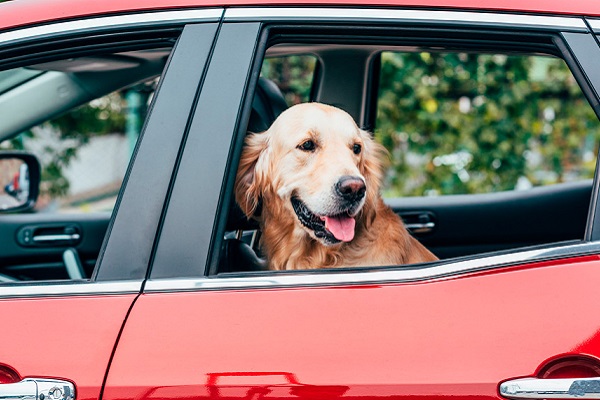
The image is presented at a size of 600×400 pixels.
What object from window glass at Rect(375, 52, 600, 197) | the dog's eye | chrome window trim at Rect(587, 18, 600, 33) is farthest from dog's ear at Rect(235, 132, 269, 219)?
window glass at Rect(375, 52, 600, 197)

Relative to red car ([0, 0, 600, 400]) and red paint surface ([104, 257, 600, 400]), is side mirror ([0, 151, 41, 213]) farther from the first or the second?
red paint surface ([104, 257, 600, 400])

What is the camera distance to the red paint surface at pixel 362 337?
1.30 meters

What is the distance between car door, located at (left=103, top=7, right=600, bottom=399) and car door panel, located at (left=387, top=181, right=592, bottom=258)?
1.72 meters

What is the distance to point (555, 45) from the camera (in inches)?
61.8

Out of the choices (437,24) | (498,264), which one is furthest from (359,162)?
(498,264)

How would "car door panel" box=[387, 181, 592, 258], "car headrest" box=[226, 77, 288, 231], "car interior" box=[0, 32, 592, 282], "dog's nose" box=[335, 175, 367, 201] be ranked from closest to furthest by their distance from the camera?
1. "dog's nose" box=[335, 175, 367, 201]
2. "car headrest" box=[226, 77, 288, 231]
3. "car interior" box=[0, 32, 592, 282]
4. "car door panel" box=[387, 181, 592, 258]

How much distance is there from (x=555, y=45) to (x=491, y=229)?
172 cm

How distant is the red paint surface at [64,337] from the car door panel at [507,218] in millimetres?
1920

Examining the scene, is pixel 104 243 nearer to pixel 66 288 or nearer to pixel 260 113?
pixel 66 288

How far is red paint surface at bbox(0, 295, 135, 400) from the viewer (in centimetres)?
137

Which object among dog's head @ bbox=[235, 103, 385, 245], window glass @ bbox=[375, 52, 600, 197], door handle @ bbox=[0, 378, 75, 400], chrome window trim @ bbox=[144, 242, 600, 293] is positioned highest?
window glass @ bbox=[375, 52, 600, 197]

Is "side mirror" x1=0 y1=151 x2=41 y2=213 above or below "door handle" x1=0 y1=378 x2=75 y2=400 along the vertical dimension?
above

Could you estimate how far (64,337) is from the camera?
4.61ft

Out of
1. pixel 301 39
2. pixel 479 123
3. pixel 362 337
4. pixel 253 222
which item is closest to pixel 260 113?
pixel 253 222
